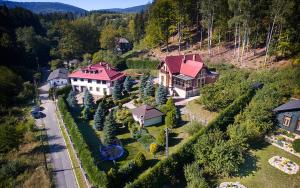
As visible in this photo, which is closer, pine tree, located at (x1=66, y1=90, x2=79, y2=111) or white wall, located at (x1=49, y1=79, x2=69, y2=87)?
pine tree, located at (x1=66, y1=90, x2=79, y2=111)

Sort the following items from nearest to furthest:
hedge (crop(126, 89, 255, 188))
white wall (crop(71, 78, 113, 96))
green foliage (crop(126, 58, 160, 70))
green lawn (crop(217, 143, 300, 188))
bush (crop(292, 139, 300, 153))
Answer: hedge (crop(126, 89, 255, 188))
green lawn (crop(217, 143, 300, 188))
bush (crop(292, 139, 300, 153))
white wall (crop(71, 78, 113, 96))
green foliage (crop(126, 58, 160, 70))

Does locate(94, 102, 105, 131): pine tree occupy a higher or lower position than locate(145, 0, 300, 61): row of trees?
lower

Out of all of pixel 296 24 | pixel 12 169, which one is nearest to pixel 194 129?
pixel 12 169

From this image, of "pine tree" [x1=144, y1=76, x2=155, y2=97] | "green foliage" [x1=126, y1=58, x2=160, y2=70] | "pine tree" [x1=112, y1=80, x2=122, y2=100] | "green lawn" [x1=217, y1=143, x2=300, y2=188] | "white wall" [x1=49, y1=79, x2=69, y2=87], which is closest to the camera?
"green lawn" [x1=217, y1=143, x2=300, y2=188]

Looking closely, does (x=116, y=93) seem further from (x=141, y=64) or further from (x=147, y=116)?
(x=141, y=64)

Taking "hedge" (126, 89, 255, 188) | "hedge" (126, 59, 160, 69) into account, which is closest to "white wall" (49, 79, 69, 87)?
"hedge" (126, 59, 160, 69)

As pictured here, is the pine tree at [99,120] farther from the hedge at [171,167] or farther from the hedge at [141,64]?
the hedge at [141,64]

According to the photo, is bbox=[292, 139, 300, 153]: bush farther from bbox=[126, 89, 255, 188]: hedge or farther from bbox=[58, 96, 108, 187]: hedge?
bbox=[58, 96, 108, 187]: hedge
